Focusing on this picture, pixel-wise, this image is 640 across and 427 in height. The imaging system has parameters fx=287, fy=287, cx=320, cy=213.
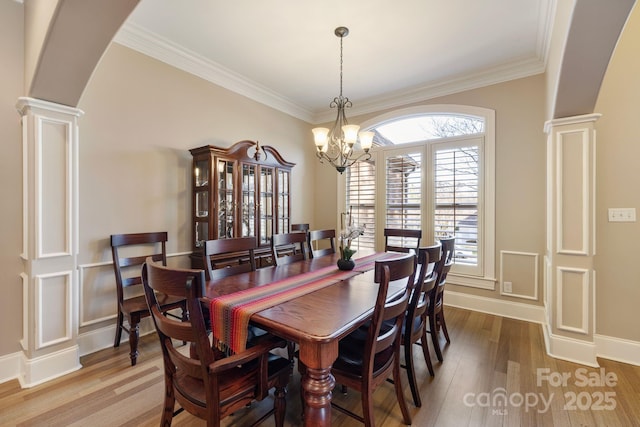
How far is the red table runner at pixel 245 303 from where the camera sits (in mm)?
1417

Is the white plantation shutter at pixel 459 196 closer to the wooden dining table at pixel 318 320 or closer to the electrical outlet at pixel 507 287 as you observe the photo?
the electrical outlet at pixel 507 287

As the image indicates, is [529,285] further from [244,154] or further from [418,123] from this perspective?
[244,154]

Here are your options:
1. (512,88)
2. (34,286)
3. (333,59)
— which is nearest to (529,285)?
(512,88)

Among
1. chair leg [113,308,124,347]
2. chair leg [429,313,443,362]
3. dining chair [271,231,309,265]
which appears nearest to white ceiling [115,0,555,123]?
dining chair [271,231,309,265]

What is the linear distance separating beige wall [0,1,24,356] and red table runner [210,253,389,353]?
5.91 feet

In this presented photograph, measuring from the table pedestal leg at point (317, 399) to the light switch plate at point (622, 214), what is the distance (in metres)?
2.94

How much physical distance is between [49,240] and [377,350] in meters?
2.46

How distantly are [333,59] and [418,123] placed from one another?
1619mm

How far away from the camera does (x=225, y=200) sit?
317 cm

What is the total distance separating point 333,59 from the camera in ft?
10.6

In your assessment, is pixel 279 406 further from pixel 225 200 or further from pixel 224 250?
pixel 225 200

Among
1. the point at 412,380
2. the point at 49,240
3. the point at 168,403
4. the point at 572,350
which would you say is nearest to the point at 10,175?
the point at 49,240

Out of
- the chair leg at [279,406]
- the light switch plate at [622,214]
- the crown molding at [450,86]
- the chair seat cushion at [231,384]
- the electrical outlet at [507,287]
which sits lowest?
the chair leg at [279,406]

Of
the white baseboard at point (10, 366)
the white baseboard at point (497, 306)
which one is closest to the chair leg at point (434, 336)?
the white baseboard at point (497, 306)
